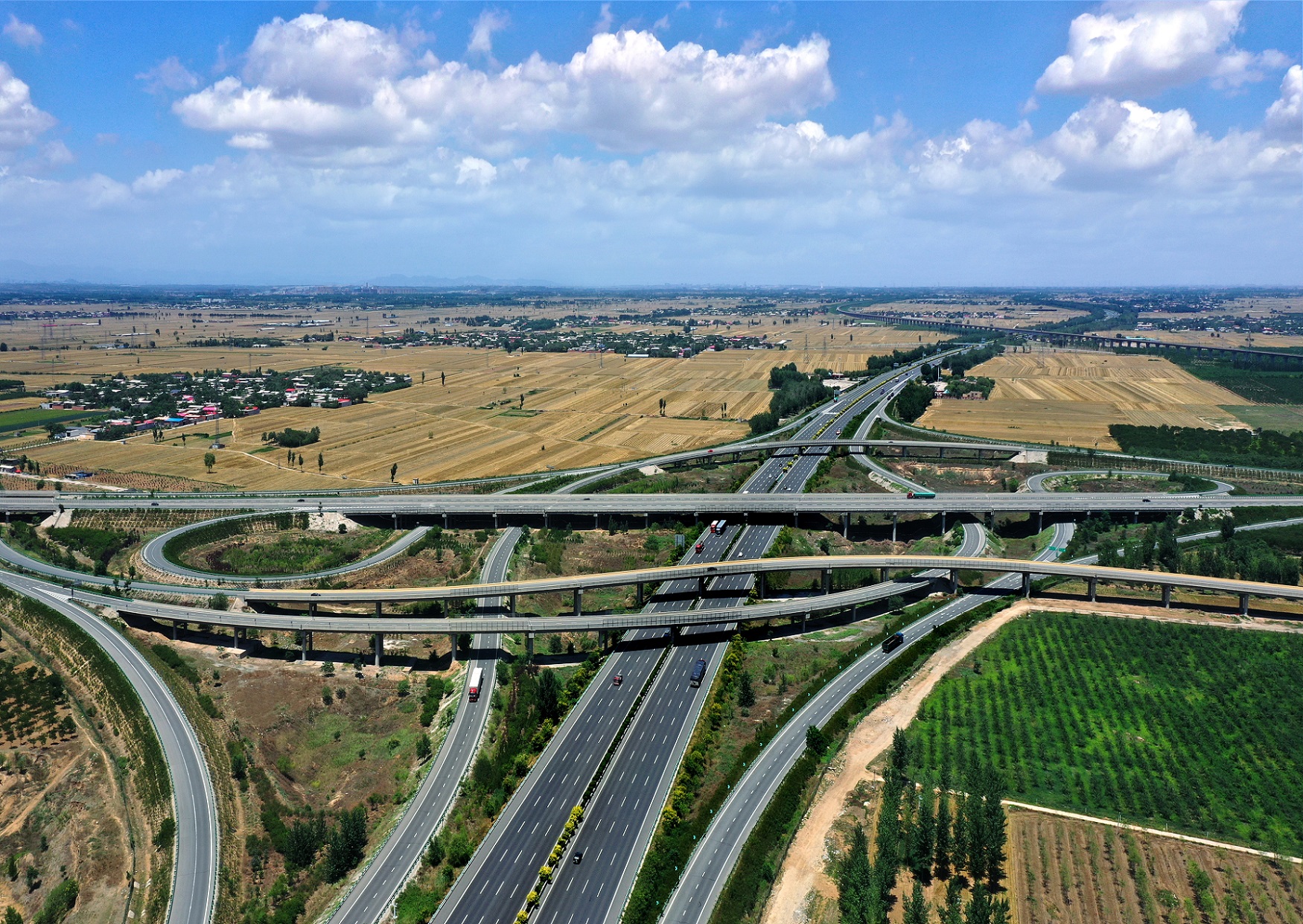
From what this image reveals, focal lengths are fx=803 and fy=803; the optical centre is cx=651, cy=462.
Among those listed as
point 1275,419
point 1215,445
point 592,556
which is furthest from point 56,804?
point 1275,419

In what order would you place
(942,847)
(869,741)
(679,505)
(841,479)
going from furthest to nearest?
(841,479)
(679,505)
(869,741)
(942,847)

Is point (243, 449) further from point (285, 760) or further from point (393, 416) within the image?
point (285, 760)

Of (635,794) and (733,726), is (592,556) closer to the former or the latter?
(733,726)

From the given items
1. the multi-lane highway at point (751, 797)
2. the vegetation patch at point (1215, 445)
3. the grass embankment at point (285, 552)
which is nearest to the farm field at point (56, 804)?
the grass embankment at point (285, 552)

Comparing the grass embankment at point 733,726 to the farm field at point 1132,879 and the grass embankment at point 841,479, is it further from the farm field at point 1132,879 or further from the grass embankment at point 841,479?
the grass embankment at point 841,479

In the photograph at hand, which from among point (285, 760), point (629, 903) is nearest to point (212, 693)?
point (285, 760)
